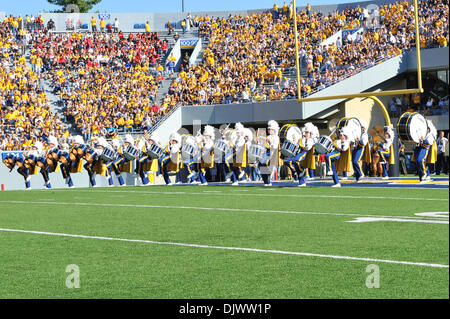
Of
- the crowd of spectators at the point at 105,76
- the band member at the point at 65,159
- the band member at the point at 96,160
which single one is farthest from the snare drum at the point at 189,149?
the crowd of spectators at the point at 105,76

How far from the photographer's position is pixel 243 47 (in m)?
35.9

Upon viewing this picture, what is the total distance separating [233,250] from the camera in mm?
6570

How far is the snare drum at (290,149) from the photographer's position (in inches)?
692

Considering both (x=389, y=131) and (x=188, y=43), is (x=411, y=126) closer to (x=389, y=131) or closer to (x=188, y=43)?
(x=389, y=131)

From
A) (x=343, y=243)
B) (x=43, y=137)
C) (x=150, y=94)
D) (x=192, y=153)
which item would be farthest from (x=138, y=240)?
(x=150, y=94)

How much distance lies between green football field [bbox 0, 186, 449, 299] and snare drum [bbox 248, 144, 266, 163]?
6.24m

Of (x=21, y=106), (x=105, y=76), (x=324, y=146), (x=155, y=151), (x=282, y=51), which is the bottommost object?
(x=324, y=146)

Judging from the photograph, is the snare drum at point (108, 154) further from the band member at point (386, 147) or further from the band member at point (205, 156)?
the band member at point (386, 147)

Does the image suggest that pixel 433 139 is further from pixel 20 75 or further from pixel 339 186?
pixel 20 75

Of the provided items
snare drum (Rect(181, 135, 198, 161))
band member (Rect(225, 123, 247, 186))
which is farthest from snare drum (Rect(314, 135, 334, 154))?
snare drum (Rect(181, 135, 198, 161))

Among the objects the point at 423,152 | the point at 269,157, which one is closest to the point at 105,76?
the point at 269,157

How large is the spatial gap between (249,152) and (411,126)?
5.63 meters

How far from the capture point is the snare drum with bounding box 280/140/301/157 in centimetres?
1758

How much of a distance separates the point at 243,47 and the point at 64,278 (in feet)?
103
